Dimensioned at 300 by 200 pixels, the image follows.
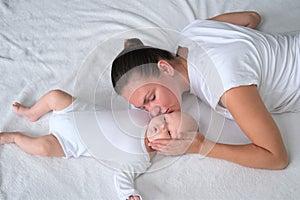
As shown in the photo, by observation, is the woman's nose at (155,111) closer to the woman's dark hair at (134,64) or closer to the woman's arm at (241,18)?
the woman's dark hair at (134,64)

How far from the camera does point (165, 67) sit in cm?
112

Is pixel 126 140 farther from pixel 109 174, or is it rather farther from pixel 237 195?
pixel 237 195

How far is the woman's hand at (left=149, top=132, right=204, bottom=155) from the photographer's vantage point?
1086 millimetres

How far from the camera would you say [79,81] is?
4.16 feet

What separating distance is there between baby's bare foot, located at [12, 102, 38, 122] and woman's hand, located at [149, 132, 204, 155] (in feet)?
1.13

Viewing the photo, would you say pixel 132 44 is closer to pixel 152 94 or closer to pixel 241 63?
pixel 152 94

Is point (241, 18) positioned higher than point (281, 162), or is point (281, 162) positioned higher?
point (241, 18)

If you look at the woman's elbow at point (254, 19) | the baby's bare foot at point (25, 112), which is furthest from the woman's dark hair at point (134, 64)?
the woman's elbow at point (254, 19)

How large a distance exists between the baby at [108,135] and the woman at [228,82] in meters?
0.03

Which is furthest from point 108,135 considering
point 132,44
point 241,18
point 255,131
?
point 241,18

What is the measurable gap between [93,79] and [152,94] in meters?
0.21

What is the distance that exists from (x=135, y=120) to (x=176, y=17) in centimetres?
50

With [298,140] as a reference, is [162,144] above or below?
above

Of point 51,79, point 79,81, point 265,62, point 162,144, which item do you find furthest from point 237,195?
point 51,79
